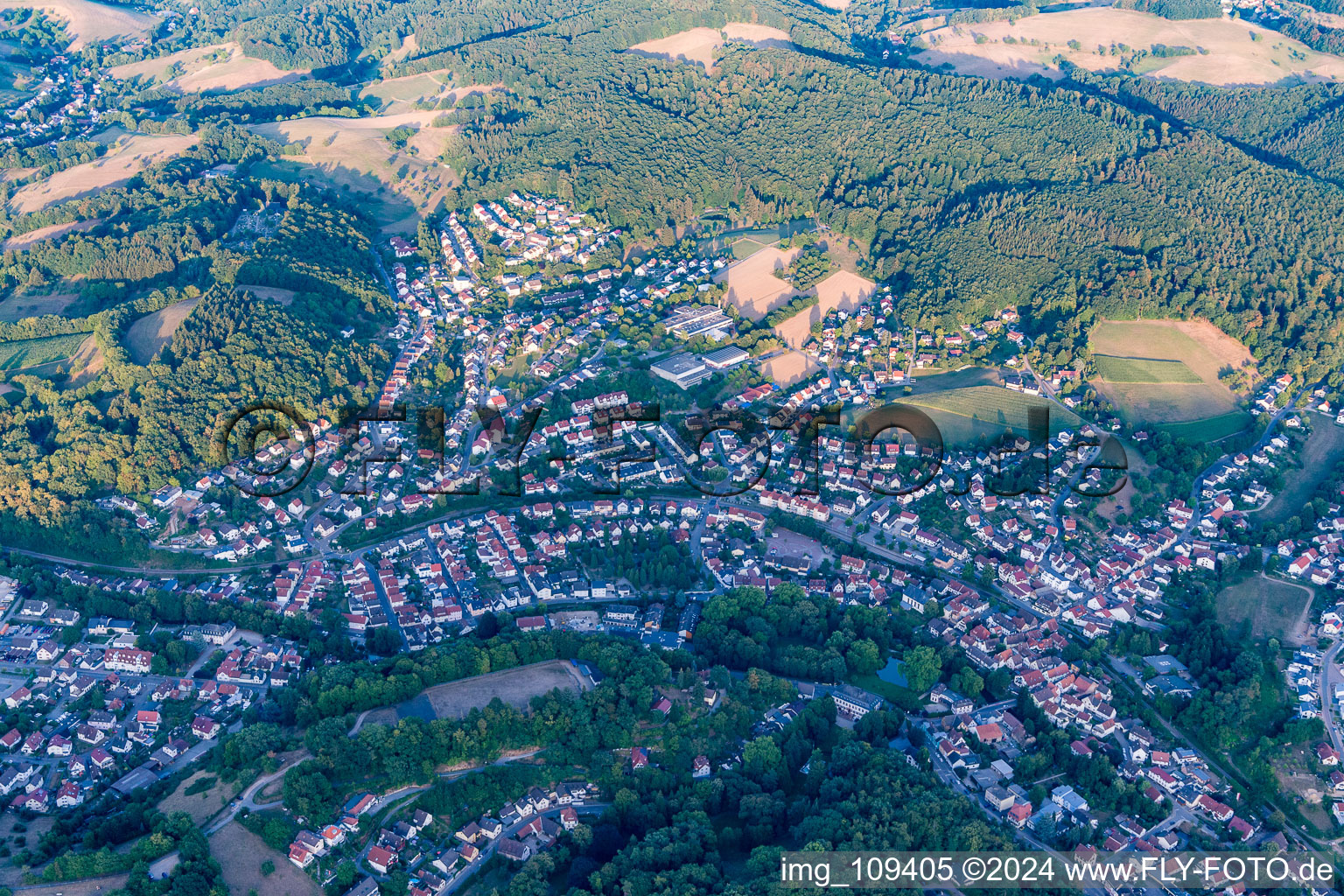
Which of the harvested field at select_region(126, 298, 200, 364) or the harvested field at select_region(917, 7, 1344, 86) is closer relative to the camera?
the harvested field at select_region(126, 298, 200, 364)

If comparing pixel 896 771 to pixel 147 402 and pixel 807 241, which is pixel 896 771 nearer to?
pixel 147 402

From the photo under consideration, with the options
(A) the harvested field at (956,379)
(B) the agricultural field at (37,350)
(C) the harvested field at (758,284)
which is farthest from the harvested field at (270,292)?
(A) the harvested field at (956,379)

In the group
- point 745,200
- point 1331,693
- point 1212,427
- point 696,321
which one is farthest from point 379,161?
point 1331,693

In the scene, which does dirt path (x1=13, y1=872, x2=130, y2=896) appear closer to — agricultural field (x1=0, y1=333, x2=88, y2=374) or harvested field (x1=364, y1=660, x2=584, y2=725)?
harvested field (x1=364, y1=660, x2=584, y2=725)

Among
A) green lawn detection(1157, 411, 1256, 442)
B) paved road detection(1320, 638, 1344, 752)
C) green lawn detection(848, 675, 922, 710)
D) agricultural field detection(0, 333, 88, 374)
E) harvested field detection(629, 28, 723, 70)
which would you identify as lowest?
paved road detection(1320, 638, 1344, 752)

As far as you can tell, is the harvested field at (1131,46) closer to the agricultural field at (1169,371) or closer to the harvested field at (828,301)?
the harvested field at (828,301)

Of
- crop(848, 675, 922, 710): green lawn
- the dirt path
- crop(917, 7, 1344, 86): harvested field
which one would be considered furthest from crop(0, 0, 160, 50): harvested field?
crop(848, 675, 922, 710): green lawn

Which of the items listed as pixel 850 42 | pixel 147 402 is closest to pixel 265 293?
pixel 147 402
